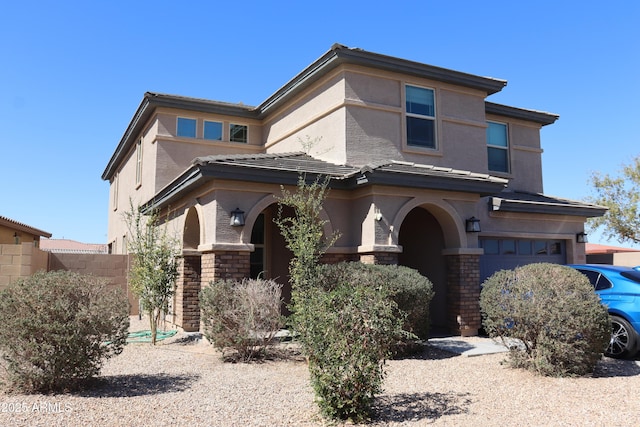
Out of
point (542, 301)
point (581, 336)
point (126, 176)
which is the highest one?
point (126, 176)

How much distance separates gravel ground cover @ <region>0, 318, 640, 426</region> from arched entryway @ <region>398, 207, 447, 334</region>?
154 inches

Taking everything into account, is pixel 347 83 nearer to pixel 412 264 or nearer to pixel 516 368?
pixel 412 264

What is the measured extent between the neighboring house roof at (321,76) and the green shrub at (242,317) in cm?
616

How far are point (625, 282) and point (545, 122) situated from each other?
8.81m

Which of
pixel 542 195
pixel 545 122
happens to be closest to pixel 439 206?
pixel 542 195

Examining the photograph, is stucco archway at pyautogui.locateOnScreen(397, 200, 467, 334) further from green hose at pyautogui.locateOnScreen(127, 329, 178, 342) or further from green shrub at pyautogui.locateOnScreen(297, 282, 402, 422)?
green hose at pyautogui.locateOnScreen(127, 329, 178, 342)

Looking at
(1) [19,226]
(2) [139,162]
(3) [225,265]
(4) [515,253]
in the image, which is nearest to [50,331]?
(3) [225,265]

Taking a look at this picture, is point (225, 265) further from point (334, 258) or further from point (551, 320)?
point (551, 320)

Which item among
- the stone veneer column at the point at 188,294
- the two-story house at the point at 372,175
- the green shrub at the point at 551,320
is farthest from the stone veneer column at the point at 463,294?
the stone veneer column at the point at 188,294

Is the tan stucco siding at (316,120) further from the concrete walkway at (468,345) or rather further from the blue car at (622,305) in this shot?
the blue car at (622,305)

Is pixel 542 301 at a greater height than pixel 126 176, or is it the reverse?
pixel 126 176

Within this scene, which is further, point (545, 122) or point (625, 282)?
point (545, 122)

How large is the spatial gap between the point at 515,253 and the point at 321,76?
7002 millimetres

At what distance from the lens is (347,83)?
40.7 feet
